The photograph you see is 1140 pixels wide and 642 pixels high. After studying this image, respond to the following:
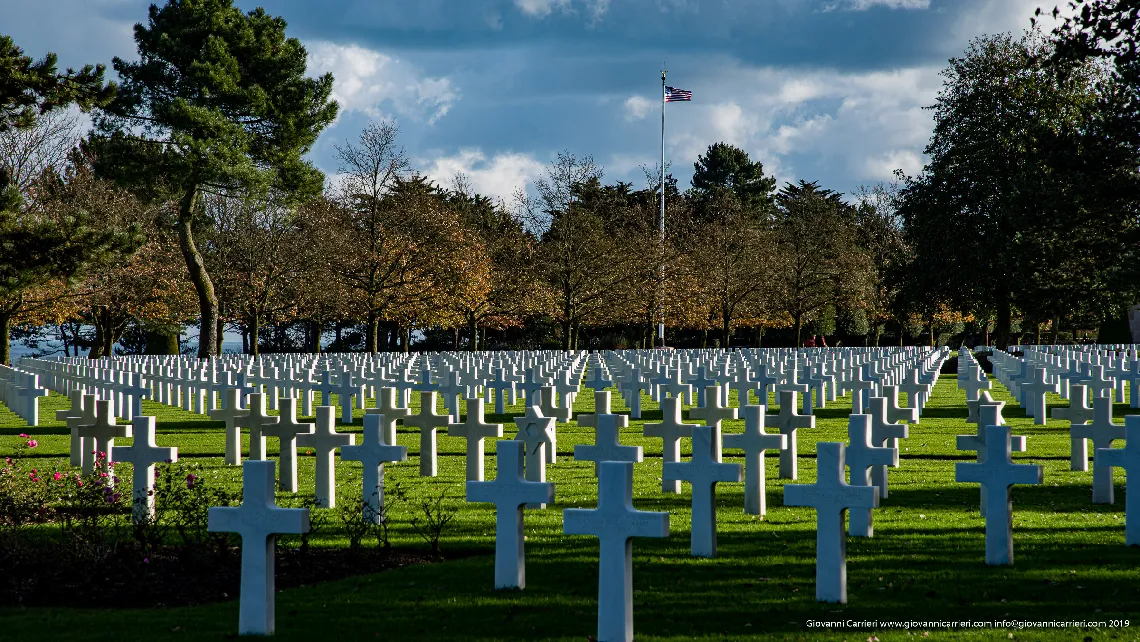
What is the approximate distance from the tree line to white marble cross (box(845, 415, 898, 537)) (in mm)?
10062

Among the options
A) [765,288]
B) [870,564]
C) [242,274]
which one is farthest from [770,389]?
[765,288]

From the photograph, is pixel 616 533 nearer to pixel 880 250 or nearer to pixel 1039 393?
pixel 1039 393

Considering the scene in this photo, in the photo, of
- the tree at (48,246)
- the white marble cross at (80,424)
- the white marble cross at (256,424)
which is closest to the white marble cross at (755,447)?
the white marble cross at (256,424)

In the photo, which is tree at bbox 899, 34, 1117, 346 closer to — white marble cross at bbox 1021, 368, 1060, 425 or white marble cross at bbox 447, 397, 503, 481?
white marble cross at bbox 1021, 368, 1060, 425

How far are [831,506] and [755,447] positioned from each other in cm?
266

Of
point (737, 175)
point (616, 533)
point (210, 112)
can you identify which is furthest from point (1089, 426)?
point (737, 175)

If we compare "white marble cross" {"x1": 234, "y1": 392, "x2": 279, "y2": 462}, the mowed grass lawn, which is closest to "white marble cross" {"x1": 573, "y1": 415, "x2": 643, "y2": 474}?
the mowed grass lawn

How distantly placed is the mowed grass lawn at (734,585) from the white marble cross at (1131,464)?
13 cm

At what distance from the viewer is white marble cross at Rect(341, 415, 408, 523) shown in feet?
25.6

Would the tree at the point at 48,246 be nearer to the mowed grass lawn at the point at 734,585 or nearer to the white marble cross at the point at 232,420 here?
the white marble cross at the point at 232,420

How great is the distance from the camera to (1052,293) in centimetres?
4075

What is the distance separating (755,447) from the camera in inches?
327

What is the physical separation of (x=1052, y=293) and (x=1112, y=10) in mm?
30721

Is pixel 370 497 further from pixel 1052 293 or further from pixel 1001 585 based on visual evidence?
pixel 1052 293
